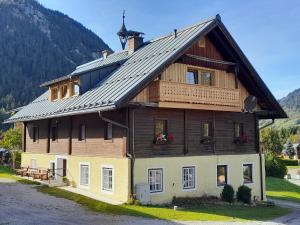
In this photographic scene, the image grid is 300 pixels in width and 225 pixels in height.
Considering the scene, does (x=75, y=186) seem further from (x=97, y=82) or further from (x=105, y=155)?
(x=97, y=82)

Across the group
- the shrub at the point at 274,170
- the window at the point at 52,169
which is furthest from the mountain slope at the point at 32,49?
the window at the point at 52,169

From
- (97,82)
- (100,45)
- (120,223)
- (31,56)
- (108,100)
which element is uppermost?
(100,45)

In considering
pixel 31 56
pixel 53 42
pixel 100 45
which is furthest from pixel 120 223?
pixel 100 45

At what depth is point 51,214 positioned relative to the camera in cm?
1672

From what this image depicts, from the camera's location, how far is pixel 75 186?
24859mm

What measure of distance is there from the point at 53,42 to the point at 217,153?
157740mm

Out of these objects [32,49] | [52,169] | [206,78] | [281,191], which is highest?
[32,49]

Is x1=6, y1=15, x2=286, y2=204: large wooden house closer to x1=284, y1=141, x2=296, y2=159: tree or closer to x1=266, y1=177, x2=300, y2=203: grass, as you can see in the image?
x1=266, y1=177, x2=300, y2=203: grass

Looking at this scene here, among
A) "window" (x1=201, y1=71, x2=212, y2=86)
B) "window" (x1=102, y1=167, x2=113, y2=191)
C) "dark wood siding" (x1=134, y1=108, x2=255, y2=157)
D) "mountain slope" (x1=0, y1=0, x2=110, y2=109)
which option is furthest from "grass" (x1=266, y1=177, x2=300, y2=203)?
"mountain slope" (x1=0, y1=0, x2=110, y2=109)

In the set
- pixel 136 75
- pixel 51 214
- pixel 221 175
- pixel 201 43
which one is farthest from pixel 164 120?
pixel 51 214

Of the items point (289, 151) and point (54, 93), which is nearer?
point (54, 93)

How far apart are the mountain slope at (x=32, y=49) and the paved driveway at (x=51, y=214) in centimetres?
10974

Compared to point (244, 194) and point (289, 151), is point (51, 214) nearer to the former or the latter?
point (244, 194)

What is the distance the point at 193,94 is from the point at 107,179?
643 cm
